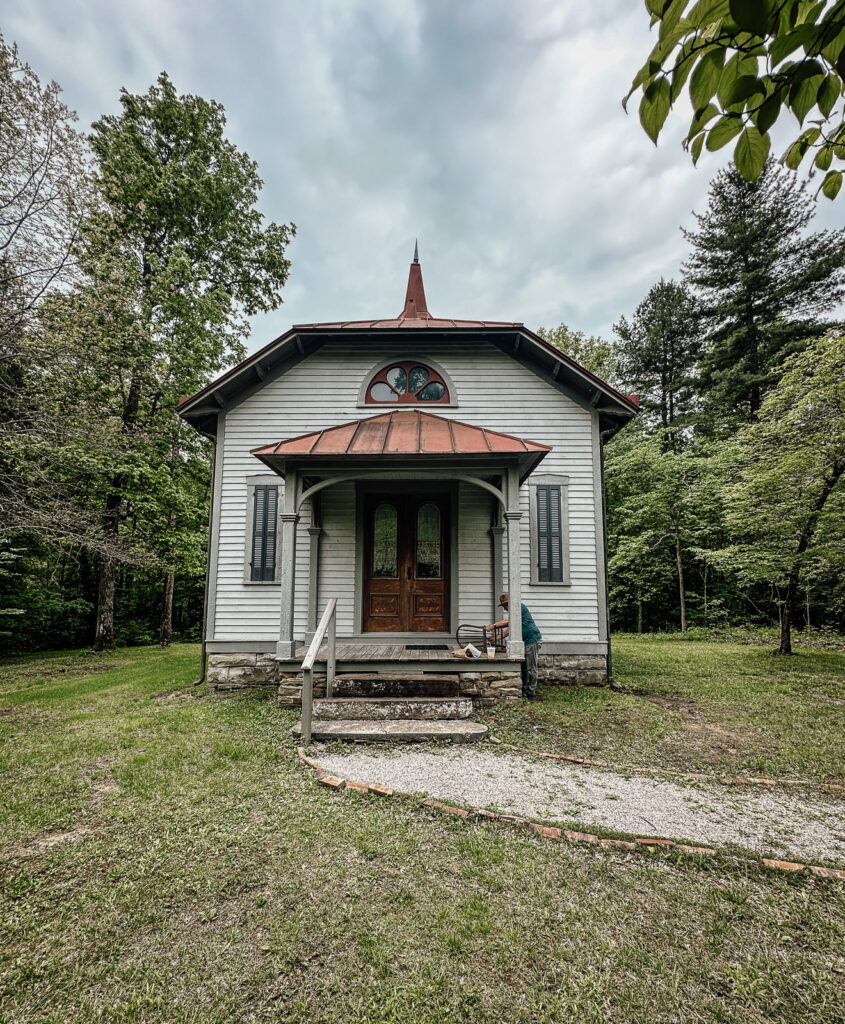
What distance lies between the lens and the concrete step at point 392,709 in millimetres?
5488

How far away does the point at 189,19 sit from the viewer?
621cm

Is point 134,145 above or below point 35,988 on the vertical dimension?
above

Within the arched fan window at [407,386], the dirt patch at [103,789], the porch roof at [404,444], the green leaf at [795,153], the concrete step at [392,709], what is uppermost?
the arched fan window at [407,386]

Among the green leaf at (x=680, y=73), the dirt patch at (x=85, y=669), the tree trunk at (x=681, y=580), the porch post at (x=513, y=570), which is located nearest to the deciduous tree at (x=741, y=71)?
the green leaf at (x=680, y=73)

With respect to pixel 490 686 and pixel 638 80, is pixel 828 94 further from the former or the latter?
pixel 490 686

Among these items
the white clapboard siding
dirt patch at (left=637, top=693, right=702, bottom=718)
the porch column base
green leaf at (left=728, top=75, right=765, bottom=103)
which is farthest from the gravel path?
green leaf at (left=728, top=75, right=765, bottom=103)

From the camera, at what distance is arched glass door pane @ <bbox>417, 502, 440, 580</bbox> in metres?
8.19

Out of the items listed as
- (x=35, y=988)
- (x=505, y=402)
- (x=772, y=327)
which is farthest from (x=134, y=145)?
(x=772, y=327)

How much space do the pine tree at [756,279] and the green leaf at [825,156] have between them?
20.1m

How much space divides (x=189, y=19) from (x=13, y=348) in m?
5.32

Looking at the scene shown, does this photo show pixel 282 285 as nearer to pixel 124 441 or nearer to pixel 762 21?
pixel 124 441

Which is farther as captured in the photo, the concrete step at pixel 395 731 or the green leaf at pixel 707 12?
the concrete step at pixel 395 731

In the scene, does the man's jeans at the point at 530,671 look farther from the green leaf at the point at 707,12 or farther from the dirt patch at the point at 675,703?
the green leaf at the point at 707,12

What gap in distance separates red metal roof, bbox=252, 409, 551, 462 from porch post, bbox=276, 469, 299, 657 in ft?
1.62
